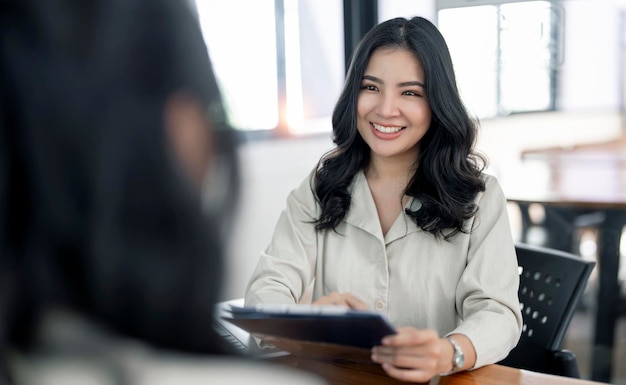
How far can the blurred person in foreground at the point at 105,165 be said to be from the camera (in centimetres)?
56

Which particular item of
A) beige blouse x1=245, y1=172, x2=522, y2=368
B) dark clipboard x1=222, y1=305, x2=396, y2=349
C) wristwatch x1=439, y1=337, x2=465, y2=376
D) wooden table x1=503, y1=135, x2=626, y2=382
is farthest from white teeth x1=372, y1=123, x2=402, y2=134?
wooden table x1=503, y1=135, x2=626, y2=382

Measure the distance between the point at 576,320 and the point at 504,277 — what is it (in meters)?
2.32

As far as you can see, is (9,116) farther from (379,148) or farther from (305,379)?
(379,148)

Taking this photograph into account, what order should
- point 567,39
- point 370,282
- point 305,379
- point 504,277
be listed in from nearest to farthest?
1. point 305,379
2. point 504,277
3. point 370,282
4. point 567,39

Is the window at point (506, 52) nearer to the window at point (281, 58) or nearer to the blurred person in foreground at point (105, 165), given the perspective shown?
Result: the window at point (281, 58)

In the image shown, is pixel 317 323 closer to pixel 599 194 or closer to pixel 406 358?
pixel 406 358

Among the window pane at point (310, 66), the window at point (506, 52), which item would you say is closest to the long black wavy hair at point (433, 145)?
the window at point (506, 52)

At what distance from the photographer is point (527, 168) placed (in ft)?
11.4

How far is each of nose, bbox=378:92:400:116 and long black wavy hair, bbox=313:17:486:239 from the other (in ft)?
0.27

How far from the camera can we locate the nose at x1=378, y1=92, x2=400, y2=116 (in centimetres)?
192

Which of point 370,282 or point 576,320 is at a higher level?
point 370,282

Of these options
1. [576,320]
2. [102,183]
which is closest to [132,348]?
[102,183]

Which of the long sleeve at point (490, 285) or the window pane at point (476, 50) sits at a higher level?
the window pane at point (476, 50)

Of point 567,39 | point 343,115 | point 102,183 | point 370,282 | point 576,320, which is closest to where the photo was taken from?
point 102,183
